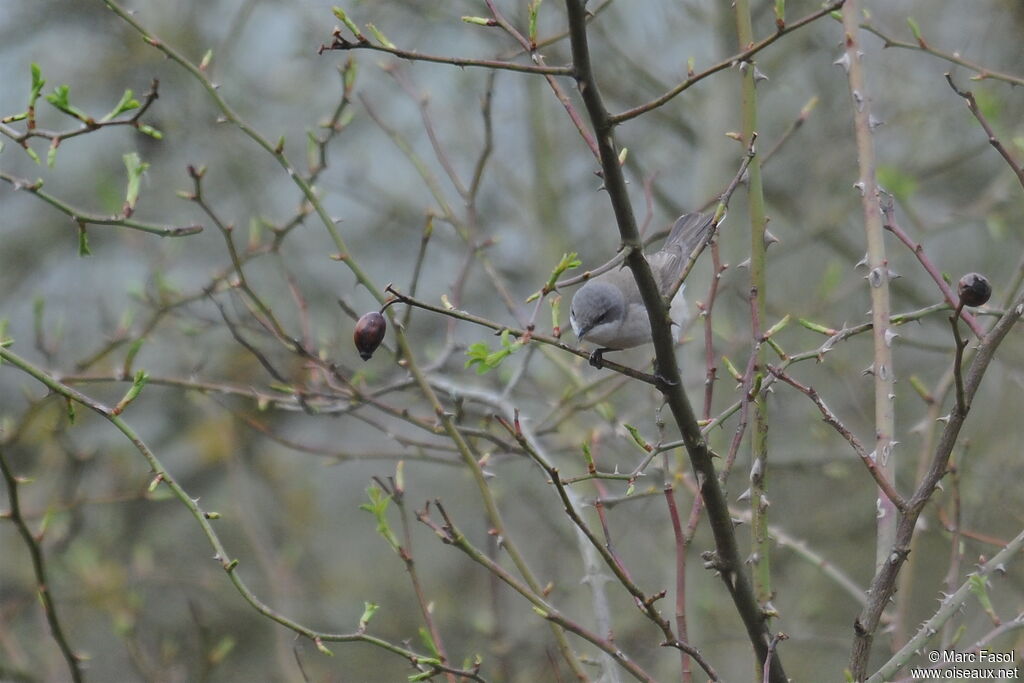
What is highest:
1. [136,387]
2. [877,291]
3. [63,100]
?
[63,100]

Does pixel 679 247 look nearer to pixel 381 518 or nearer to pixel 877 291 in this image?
pixel 877 291

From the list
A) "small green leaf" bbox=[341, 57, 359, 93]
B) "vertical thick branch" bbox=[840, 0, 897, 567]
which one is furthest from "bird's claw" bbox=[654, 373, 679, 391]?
"small green leaf" bbox=[341, 57, 359, 93]

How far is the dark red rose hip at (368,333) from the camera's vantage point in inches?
85.8

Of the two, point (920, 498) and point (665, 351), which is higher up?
point (665, 351)

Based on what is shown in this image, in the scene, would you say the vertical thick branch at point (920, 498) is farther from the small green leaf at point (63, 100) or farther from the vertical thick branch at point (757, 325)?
the small green leaf at point (63, 100)

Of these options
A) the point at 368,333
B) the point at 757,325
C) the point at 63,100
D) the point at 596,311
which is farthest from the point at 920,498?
the point at 63,100

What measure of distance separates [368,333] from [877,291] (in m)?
1.32

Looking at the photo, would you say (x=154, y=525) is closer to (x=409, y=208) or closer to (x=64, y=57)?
(x=409, y=208)

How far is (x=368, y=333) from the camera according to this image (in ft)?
7.17

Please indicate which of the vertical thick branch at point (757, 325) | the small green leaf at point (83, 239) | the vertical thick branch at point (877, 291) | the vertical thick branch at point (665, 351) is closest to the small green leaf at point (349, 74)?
the small green leaf at point (83, 239)

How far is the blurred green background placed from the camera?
680cm

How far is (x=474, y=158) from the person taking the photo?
8.09 metres

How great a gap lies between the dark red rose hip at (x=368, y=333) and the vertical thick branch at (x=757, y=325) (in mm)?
912

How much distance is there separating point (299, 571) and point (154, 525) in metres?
1.29
